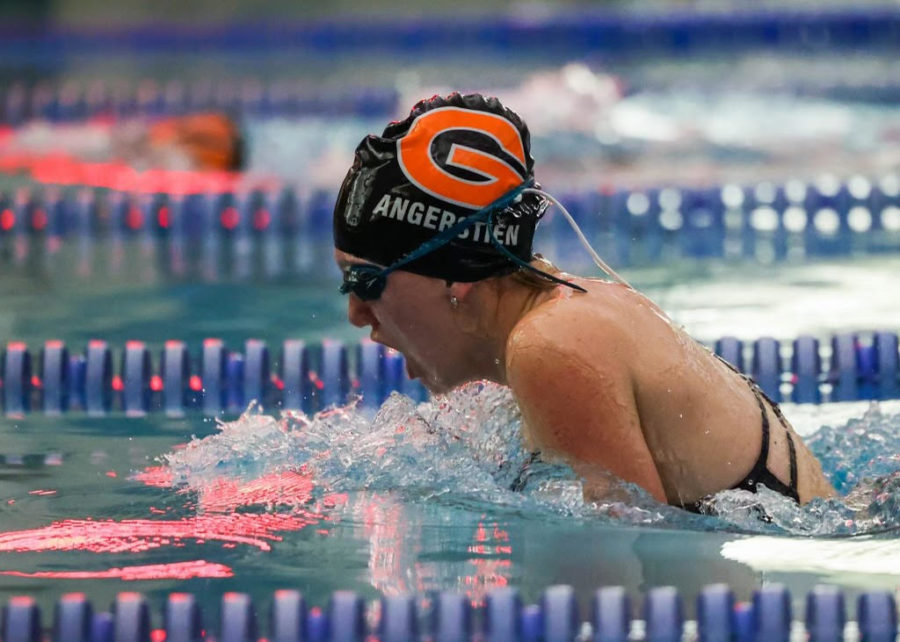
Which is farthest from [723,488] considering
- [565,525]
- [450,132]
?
[450,132]

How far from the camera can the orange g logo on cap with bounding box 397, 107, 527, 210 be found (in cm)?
250

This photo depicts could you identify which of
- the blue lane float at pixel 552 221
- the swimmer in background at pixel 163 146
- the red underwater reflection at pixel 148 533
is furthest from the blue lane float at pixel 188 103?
the red underwater reflection at pixel 148 533

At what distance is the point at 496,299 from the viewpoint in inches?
99.1

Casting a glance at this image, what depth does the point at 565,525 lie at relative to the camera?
2.69 m

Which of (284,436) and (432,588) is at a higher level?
(284,436)

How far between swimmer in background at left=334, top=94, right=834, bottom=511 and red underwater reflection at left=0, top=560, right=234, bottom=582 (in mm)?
491

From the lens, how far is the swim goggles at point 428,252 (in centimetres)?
249

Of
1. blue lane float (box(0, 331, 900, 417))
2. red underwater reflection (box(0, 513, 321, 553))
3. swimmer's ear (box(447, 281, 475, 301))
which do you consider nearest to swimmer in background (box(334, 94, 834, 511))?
swimmer's ear (box(447, 281, 475, 301))

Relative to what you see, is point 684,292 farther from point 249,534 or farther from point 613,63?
point 613,63

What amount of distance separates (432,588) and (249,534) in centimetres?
45

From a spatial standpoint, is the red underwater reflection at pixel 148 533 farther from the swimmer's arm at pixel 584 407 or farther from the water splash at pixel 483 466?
the swimmer's arm at pixel 584 407

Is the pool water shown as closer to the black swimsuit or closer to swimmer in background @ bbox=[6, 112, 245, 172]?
the black swimsuit

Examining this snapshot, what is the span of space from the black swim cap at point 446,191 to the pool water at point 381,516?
0.38m

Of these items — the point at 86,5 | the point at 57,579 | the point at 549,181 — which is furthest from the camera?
the point at 86,5
